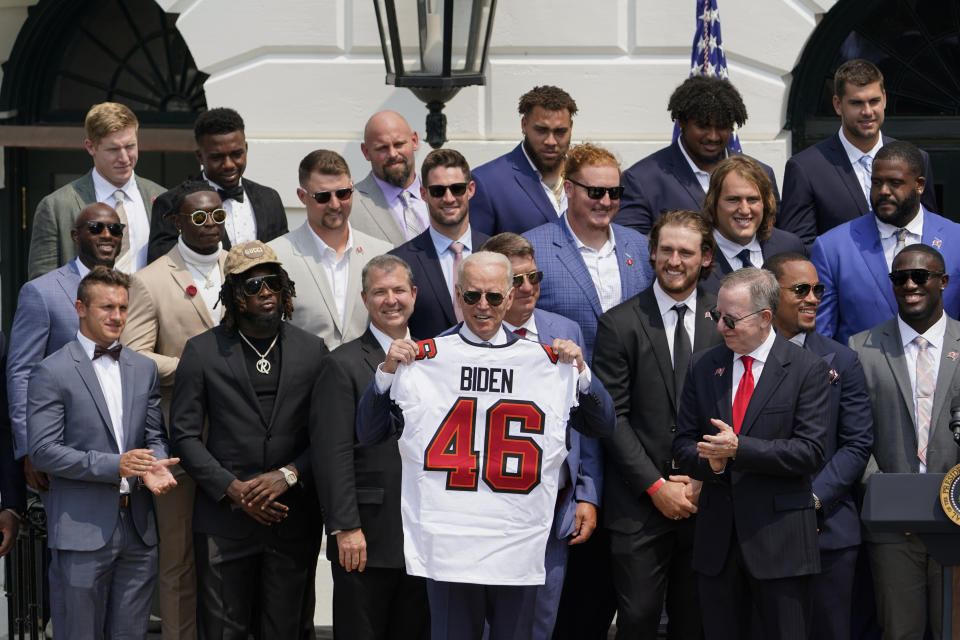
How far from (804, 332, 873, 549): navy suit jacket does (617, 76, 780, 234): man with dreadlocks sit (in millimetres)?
1218

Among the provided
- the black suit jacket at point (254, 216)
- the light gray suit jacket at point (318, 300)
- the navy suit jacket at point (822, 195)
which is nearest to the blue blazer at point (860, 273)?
the navy suit jacket at point (822, 195)

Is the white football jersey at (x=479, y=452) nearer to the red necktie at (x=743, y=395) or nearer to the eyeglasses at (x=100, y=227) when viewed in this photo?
the red necktie at (x=743, y=395)

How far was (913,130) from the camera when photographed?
957 centimetres

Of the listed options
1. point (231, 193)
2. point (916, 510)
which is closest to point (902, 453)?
point (916, 510)

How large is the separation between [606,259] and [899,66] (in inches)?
144

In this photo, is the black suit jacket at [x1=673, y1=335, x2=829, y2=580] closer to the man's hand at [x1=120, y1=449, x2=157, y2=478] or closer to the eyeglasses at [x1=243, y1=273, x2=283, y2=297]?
the eyeglasses at [x1=243, y1=273, x2=283, y2=297]

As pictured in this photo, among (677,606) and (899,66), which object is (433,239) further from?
(899,66)

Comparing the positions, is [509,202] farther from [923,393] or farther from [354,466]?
[923,393]

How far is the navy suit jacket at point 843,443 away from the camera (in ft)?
20.9

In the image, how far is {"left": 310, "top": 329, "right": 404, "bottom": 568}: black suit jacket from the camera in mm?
6293

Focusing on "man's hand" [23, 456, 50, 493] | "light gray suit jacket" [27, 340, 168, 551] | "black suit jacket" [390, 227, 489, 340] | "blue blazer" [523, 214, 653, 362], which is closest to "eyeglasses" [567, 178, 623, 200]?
"blue blazer" [523, 214, 653, 362]

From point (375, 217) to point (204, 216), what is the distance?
1.16 m

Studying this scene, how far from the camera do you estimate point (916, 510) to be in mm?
5371

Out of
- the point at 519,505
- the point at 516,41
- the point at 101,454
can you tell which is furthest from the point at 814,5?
the point at 101,454
